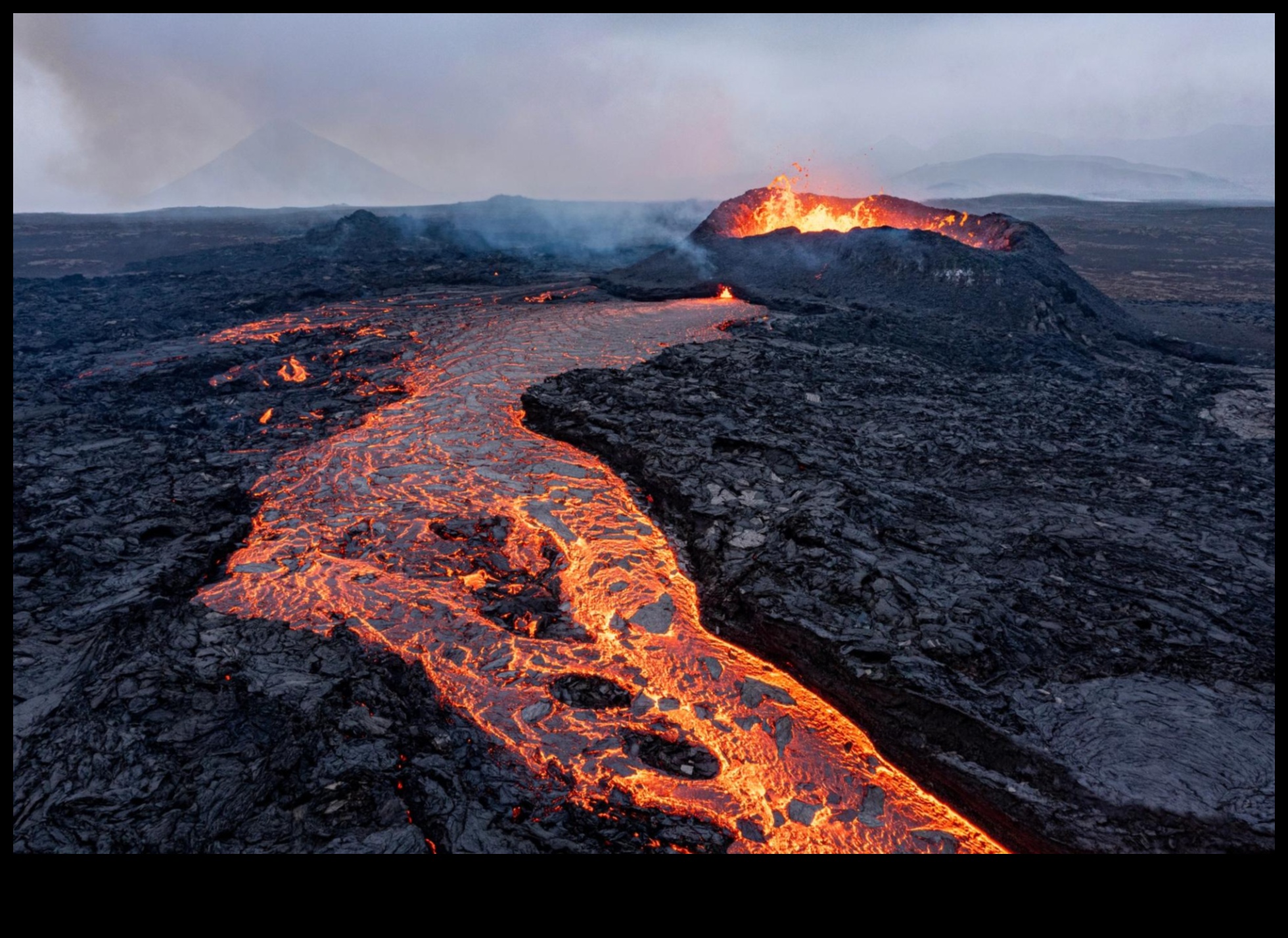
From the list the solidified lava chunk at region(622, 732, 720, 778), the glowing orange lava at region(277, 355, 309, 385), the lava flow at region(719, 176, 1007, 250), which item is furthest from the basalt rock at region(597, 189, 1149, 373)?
the solidified lava chunk at region(622, 732, 720, 778)

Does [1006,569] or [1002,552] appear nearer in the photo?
[1006,569]

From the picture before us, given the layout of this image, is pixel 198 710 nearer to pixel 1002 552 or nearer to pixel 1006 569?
pixel 1006 569

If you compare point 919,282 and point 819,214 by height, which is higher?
point 819,214

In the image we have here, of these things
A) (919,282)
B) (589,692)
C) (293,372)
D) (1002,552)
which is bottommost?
(589,692)

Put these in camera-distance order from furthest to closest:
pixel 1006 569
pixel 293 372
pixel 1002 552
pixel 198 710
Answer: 1. pixel 293 372
2. pixel 1002 552
3. pixel 1006 569
4. pixel 198 710

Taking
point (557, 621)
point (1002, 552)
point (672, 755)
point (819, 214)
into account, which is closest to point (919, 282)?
point (819, 214)

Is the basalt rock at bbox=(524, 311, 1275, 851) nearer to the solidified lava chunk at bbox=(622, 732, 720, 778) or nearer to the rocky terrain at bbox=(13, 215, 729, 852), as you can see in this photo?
the solidified lava chunk at bbox=(622, 732, 720, 778)

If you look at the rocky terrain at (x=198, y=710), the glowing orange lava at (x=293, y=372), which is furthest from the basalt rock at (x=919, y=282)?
the rocky terrain at (x=198, y=710)
